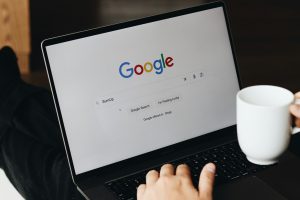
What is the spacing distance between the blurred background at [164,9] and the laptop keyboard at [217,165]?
5.60 feet

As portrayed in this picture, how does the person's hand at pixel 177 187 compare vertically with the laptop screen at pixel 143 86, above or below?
below

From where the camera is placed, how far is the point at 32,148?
4.00ft

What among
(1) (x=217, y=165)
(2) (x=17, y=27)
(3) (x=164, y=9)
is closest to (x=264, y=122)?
(1) (x=217, y=165)

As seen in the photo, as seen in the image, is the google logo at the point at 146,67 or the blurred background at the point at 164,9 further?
the blurred background at the point at 164,9

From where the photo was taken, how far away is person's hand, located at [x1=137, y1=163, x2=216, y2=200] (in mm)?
928

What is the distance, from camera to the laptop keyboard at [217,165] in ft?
3.36

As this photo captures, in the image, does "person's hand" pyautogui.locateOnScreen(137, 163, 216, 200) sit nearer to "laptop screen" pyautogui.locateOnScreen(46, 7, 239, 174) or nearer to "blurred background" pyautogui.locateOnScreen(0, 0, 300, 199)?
"laptop screen" pyautogui.locateOnScreen(46, 7, 239, 174)

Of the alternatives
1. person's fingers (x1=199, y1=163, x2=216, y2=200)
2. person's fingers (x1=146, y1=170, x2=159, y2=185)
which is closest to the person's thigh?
person's fingers (x1=146, y1=170, x2=159, y2=185)

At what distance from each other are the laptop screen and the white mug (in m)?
0.17

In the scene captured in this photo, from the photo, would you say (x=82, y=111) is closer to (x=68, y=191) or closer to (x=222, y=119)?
(x=68, y=191)

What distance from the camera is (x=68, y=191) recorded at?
115 cm

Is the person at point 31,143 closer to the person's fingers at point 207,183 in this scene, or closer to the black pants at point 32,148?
the black pants at point 32,148

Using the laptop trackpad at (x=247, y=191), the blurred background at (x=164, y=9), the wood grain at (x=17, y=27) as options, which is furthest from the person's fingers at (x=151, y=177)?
the wood grain at (x=17, y=27)

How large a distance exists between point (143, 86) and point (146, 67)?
0.13ft
